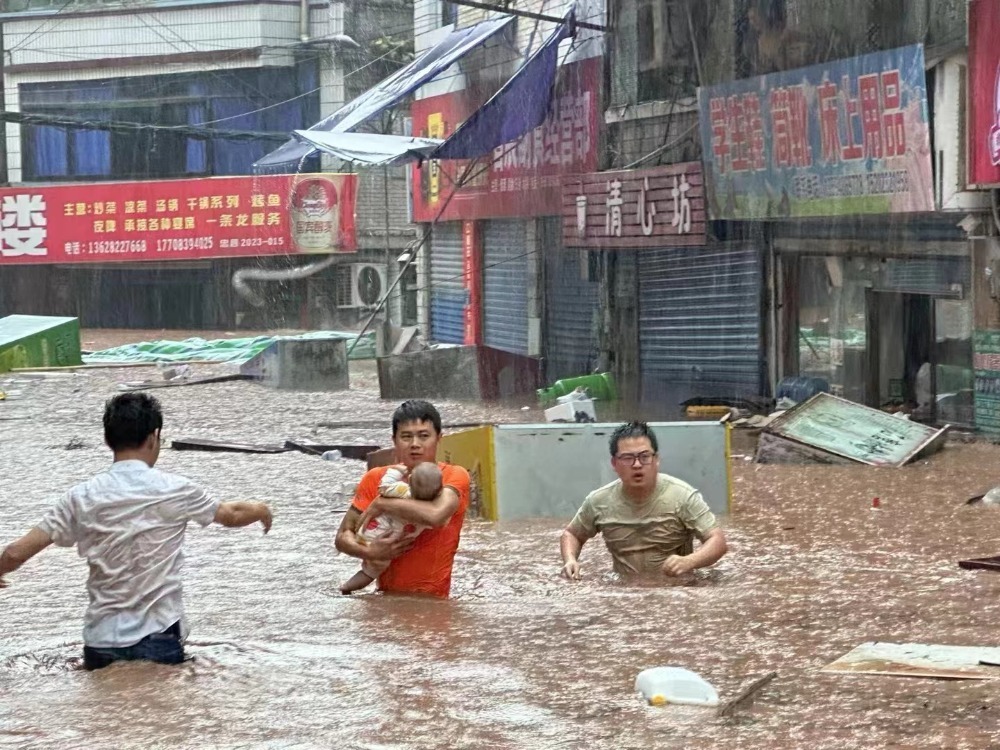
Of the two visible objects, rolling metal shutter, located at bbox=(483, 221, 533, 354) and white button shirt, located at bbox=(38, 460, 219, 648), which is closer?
white button shirt, located at bbox=(38, 460, 219, 648)

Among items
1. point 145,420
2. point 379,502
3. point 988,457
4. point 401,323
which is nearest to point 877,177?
point 988,457

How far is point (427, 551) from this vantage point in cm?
696

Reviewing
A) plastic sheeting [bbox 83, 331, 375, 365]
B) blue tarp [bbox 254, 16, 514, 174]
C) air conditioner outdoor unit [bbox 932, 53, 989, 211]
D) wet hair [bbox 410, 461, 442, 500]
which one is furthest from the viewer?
plastic sheeting [bbox 83, 331, 375, 365]

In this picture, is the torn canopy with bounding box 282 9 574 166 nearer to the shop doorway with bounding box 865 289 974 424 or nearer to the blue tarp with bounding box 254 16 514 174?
the blue tarp with bounding box 254 16 514 174

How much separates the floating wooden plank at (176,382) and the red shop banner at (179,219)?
11340 mm

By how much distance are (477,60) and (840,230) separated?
1058cm

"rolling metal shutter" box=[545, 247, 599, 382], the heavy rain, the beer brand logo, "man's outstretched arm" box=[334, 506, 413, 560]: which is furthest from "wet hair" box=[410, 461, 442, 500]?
the beer brand logo

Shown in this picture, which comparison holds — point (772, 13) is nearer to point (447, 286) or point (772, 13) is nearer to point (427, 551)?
point (447, 286)

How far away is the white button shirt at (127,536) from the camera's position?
5645mm

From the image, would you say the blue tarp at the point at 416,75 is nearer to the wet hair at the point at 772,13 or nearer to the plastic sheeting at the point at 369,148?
the plastic sheeting at the point at 369,148

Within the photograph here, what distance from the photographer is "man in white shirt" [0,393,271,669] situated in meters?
5.64

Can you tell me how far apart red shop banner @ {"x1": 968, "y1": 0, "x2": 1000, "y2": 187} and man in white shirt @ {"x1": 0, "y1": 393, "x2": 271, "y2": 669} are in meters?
9.29

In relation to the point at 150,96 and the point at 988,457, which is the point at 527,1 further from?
the point at 150,96

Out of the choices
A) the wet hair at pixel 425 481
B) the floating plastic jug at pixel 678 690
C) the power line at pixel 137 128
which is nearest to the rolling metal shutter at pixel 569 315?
the power line at pixel 137 128
